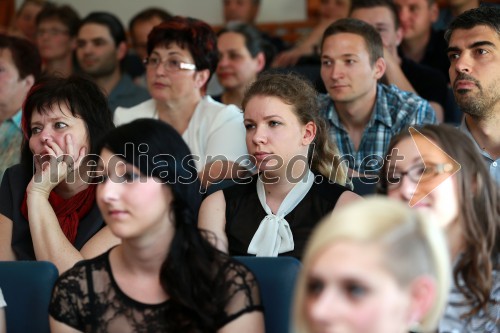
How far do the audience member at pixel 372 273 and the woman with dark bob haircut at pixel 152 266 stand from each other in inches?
22.0

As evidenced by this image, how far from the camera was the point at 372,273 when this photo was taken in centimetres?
127

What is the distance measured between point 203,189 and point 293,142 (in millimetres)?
452

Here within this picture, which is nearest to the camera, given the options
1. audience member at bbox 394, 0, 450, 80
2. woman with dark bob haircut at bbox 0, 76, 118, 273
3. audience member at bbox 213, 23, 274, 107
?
woman with dark bob haircut at bbox 0, 76, 118, 273

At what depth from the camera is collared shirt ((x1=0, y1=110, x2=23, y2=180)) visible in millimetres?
3580

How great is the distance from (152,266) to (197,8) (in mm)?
4286

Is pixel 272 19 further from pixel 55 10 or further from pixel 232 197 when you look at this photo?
pixel 232 197

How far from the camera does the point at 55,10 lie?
5.40 meters

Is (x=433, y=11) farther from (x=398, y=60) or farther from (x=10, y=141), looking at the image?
(x=10, y=141)

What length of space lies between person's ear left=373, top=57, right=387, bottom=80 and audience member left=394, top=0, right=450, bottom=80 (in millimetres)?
1025

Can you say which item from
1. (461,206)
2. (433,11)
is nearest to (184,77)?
(433,11)

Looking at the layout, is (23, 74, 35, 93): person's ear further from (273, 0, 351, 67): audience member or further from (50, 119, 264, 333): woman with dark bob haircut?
(50, 119, 264, 333): woman with dark bob haircut

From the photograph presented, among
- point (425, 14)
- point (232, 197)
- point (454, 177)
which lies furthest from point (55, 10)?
point (454, 177)

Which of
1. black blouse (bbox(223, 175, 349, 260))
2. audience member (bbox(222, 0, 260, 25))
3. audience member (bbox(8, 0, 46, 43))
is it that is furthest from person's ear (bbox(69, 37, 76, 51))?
black blouse (bbox(223, 175, 349, 260))

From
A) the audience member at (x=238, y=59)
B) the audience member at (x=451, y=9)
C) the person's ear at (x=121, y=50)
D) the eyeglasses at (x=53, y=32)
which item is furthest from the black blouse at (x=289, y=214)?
the eyeglasses at (x=53, y=32)
